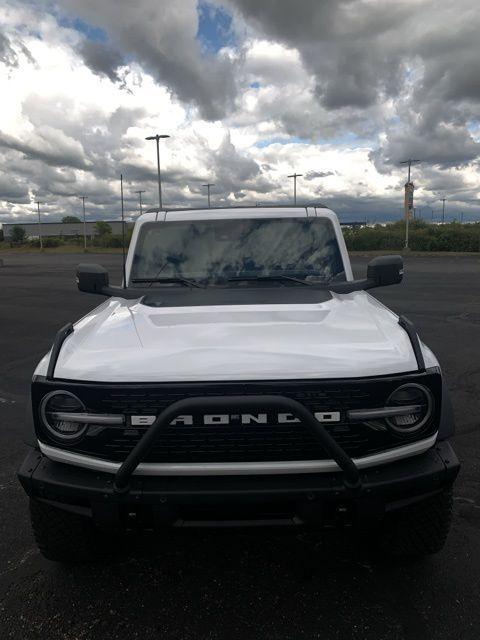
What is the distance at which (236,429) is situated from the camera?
217cm

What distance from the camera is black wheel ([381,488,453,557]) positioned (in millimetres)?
2463

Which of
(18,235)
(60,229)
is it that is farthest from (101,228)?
(60,229)

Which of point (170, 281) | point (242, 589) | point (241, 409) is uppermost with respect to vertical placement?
point (170, 281)

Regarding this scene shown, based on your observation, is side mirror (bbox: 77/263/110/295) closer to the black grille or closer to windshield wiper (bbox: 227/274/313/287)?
windshield wiper (bbox: 227/274/313/287)

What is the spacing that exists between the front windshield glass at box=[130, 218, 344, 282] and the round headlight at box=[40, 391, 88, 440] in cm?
159

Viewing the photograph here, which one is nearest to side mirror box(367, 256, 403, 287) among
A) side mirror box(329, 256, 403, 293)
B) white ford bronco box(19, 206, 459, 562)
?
side mirror box(329, 256, 403, 293)

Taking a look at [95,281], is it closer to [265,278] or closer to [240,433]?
[265,278]

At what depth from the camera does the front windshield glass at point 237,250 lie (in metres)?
3.71

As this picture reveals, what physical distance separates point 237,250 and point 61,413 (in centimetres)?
198

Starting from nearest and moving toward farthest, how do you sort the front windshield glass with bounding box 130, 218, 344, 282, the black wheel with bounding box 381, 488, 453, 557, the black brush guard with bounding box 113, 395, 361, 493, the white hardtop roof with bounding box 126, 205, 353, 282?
the black brush guard with bounding box 113, 395, 361, 493
the black wheel with bounding box 381, 488, 453, 557
the front windshield glass with bounding box 130, 218, 344, 282
the white hardtop roof with bounding box 126, 205, 353, 282

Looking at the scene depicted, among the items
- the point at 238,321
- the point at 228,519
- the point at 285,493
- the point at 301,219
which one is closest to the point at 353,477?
the point at 285,493

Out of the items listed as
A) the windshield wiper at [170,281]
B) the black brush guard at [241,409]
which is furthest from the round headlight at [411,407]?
the windshield wiper at [170,281]

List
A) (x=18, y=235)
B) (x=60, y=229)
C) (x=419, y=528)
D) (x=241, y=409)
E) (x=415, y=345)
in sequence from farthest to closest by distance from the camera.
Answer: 1. (x=60, y=229)
2. (x=18, y=235)
3. (x=419, y=528)
4. (x=415, y=345)
5. (x=241, y=409)

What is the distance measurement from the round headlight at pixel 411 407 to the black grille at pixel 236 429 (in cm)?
6
